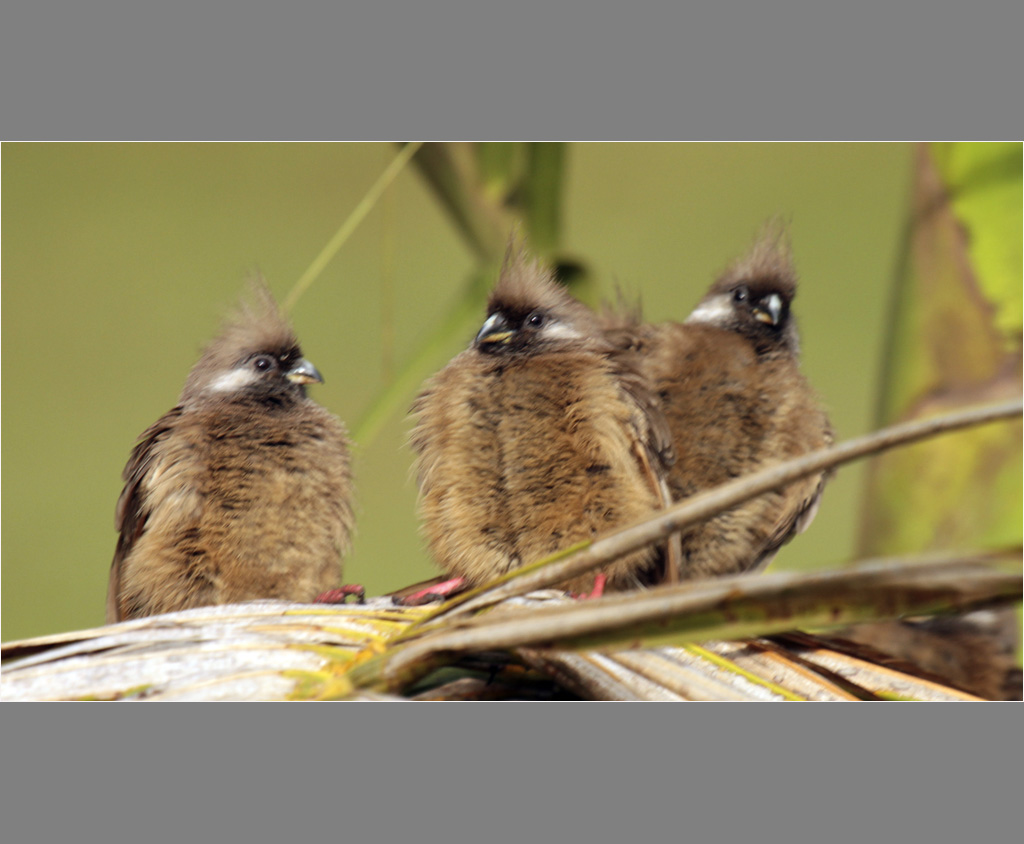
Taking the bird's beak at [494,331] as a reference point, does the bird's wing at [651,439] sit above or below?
below

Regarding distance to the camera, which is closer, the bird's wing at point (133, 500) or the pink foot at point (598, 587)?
the pink foot at point (598, 587)

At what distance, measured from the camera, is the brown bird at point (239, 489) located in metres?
1.68

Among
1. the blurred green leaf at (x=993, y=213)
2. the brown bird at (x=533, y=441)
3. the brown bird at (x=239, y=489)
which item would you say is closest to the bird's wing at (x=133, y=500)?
the brown bird at (x=239, y=489)

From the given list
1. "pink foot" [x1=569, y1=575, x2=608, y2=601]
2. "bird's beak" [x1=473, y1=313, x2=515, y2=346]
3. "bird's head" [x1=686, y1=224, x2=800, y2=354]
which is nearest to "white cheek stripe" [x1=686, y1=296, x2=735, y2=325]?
"bird's head" [x1=686, y1=224, x2=800, y2=354]

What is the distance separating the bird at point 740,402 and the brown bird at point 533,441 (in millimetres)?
93

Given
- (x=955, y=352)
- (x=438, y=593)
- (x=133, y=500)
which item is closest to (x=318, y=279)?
(x=133, y=500)

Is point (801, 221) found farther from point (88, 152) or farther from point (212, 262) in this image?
point (88, 152)

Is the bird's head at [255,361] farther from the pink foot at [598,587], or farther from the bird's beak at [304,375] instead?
the pink foot at [598,587]

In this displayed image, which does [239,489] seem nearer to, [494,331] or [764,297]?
[494,331]

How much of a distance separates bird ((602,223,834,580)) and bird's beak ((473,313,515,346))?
8.2 inches

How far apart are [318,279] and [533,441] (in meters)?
0.55

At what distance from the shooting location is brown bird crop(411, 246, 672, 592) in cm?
163

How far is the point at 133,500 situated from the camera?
177 centimetres

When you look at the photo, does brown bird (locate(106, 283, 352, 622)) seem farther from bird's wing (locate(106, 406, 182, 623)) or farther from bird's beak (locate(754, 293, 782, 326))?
bird's beak (locate(754, 293, 782, 326))
